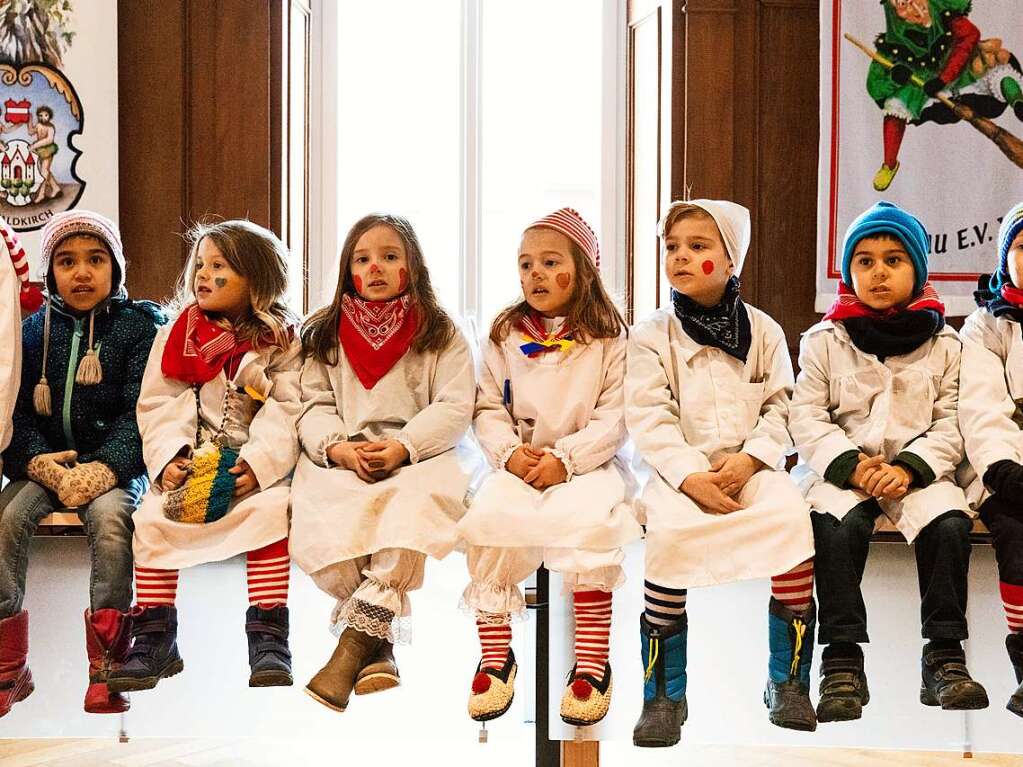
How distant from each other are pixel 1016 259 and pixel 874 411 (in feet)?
1.47

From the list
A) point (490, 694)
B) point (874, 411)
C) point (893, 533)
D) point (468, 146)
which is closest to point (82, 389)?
point (490, 694)

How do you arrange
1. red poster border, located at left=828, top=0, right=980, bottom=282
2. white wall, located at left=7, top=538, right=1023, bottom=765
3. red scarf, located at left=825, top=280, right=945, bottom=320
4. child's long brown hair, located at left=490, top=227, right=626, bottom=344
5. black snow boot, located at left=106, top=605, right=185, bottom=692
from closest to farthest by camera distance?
black snow boot, located at left=106, top=605, right=185, bottom=692, red scarf, located at left=825, top=280, right=945, bottom=320, child's long brown hair, located at left=490, top=227, right=626, bottom=344, white wall, located at left=7, top=538, right=1023, bottom=765, red poster border, located at left=828, top=0, right=980, bottom=282

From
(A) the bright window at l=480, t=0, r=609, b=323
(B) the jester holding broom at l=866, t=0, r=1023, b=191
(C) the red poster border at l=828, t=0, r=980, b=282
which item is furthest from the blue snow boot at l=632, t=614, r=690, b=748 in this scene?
(A) the bright window at l=480, t=0, r=609, b=323

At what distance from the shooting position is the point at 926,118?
13.7 feet

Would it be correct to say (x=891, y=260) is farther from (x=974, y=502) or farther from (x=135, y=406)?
(x=135, y=406)

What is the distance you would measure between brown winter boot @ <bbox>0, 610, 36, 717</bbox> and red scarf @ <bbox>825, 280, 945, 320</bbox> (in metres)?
1.83

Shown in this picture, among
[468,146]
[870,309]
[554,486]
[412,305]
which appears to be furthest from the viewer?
[468,146]

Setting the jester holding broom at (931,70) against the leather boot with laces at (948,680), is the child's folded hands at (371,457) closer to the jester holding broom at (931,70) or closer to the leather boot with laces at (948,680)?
the leather boot with laces at (948,680)

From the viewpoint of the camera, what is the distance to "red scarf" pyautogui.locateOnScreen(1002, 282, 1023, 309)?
7.97ft

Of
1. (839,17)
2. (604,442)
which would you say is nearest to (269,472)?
(604,442)

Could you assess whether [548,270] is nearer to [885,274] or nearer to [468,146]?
[885,274]

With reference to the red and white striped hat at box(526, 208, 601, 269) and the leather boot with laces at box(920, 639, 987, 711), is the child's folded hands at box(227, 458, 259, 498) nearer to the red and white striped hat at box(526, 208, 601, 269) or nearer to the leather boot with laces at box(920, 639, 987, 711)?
the red and white striped hat at box(526, 208, 601, 269)

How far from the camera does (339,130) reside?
15.5 ft

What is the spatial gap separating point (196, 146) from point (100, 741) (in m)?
2.19
